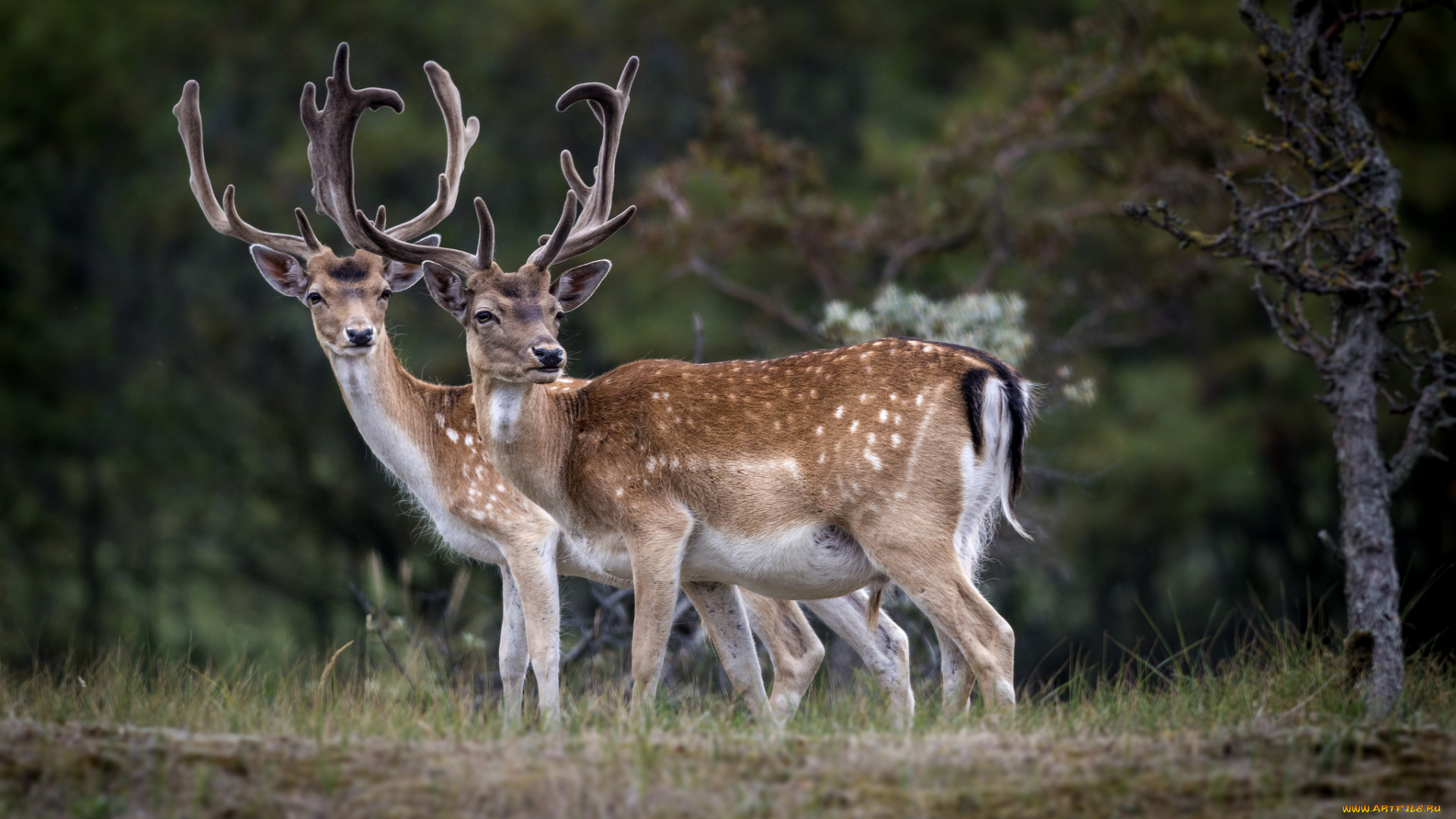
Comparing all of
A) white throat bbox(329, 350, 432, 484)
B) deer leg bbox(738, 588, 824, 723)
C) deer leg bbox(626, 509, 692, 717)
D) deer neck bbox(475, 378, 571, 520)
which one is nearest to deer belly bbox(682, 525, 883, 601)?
deer leg bbox(626, 509, 692, 717)

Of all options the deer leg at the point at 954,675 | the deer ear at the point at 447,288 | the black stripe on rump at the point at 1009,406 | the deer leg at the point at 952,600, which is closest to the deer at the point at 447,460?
the deer leg at the point at 954,675

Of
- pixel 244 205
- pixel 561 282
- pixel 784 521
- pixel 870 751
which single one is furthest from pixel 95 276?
pixel 870 751

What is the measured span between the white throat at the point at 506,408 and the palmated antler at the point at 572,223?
55 centimetres

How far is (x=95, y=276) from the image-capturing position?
54.5 ft

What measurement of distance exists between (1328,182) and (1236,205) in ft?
1.85

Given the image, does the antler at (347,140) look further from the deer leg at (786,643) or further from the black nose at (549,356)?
the deer leg at (786,643)

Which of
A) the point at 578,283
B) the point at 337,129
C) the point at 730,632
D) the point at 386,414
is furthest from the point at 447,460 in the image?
the point at 337,129

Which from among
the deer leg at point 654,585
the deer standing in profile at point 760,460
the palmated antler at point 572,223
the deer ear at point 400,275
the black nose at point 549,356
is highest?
the palmated antler at point 572,223

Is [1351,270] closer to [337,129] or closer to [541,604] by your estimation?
[541,604]

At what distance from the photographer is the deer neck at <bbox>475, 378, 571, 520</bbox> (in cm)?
658

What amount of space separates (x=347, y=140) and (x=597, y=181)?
1.45 metres

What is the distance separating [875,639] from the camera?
706 cm

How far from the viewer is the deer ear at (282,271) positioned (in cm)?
755

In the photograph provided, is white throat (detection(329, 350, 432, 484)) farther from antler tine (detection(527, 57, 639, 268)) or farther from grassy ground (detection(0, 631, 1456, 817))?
grassy ground (detection(0, 631, 1456, 817))
